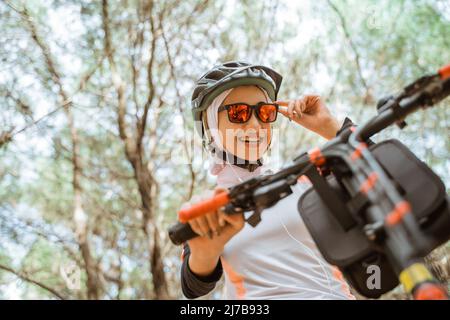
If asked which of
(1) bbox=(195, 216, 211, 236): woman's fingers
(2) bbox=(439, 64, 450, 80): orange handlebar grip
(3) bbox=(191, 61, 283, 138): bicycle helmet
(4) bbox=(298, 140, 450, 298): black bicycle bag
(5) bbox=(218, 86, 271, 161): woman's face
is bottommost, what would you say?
(4) bbox=(298, 140, 450, 298): black bicycle bag

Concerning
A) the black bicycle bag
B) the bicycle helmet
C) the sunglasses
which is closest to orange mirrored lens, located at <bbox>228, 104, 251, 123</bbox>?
the sunglasses

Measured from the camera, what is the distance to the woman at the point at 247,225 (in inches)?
89.9

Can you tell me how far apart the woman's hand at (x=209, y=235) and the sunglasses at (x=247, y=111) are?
0.94 metres

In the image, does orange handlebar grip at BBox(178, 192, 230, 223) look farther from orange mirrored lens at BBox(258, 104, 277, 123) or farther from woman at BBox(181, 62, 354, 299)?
orange mirrored lens at BBox(258, 104, 277, 123)

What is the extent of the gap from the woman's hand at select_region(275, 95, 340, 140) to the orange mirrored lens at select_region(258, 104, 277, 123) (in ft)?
0.32

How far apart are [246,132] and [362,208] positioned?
146cm

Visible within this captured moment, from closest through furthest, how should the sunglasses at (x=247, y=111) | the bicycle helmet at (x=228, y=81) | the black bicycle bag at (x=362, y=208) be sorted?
the black bicycle bag at (x=362, y=208) → the sunglasses at (x=247, y=111) → the bicycle helmet at (x=228, y=81)

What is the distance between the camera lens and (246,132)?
2.90m

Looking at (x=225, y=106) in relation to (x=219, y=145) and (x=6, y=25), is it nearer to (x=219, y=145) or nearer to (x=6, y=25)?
(x=219, y=145)

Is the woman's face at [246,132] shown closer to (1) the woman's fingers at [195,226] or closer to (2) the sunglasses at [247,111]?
(2) the sunglasses at [247,111]

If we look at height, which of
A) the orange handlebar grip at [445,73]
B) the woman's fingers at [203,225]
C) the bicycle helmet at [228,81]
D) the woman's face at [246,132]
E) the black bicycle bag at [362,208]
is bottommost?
the black bicycle bag at [362,208]

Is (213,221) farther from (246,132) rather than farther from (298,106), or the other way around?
(298,106)

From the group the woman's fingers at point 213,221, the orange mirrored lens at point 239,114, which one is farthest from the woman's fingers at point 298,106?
the woman's fingers at point 213,221

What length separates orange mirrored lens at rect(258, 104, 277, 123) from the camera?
9.43ft
